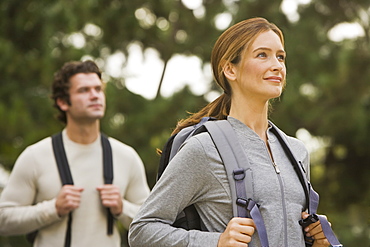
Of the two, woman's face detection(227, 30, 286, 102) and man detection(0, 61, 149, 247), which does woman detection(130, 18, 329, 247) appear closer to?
woman's face detection(227, 30, 286, 102)

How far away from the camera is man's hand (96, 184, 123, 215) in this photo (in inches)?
183

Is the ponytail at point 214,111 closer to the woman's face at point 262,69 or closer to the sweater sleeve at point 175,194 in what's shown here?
the woman's face at point 262,69

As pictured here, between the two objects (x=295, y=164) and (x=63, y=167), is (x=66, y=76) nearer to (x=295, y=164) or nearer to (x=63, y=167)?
(x=63, y=167)

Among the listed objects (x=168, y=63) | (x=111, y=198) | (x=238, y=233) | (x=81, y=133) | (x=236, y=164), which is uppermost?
(x=168, y=63)

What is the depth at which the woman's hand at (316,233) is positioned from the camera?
254 cm

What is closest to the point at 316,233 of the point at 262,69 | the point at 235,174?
the point at 235,174

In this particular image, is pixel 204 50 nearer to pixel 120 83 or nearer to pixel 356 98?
pixel 120 83

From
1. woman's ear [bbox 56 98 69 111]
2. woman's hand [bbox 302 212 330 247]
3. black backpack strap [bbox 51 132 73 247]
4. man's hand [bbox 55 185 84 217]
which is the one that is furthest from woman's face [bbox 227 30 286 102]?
woman's ear [bbox 56 98 69 111]

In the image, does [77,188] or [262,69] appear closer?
[262,69]

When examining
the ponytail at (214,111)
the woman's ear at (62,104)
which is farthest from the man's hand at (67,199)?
the ponytail at (214,111)

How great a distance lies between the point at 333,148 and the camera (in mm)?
13211

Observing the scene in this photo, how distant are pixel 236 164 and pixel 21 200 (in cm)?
255

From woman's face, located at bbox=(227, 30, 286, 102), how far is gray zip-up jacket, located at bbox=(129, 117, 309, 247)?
218 millimetres

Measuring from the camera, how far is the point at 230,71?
273 centimetres
